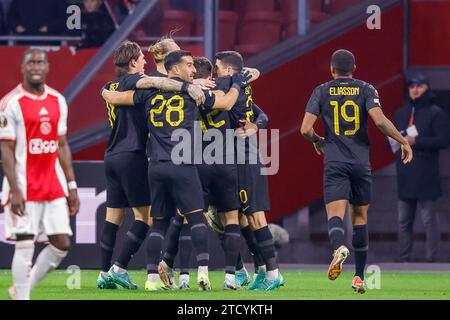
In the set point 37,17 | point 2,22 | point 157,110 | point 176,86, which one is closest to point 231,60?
point 176,86

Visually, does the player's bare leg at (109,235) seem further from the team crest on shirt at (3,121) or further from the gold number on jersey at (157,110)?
the team crest on shirt at (3,121)

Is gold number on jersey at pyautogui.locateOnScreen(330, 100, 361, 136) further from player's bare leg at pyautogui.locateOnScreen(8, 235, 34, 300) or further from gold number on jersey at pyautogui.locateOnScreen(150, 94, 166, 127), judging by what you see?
player's bare leg at pyautogui.locateOnScreen(8, 235, 34, 300)

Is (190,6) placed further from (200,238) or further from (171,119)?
(200,238)

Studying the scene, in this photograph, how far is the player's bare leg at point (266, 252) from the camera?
1307cm

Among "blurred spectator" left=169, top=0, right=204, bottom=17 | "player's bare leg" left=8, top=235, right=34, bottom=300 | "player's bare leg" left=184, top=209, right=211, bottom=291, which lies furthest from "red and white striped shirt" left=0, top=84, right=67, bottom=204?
"blurred spectator" left=169, top=0, right=204, bottom=17

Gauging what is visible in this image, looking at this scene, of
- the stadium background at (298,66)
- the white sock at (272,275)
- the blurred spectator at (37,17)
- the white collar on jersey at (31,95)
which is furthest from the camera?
the blurred spectator at (37,17)

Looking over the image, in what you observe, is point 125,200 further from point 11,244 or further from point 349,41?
point 349,41

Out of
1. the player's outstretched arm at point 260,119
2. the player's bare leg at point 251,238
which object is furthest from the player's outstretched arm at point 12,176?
the player's bare leg at point 251,238

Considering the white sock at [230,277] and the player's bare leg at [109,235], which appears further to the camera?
the player's bare leg at [109,235]

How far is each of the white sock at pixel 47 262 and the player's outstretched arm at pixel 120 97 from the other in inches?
89.5
